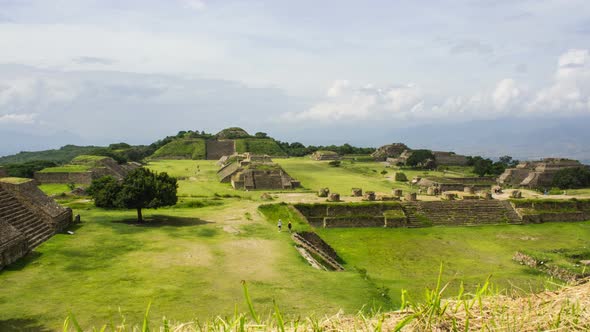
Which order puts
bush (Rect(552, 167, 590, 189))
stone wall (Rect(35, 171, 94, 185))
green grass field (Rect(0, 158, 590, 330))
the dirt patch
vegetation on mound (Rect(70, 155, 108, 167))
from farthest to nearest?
bush (Rect(552, 167, 590, 189)), vegetation on mound (Rect(70, 155, 108, 167)), stone wall (Rect(35, 171, 94, 185)), the dirt patch, green grass field (Rect(0, 158, 590, 330))

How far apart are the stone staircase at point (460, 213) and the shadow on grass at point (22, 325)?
2774 centimetres

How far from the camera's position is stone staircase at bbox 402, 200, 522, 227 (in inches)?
1380

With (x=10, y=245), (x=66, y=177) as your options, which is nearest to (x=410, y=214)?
(x=10, y=245)

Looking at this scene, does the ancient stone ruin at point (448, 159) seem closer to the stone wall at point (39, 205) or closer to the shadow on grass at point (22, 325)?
the stone wall at point (39, 205)

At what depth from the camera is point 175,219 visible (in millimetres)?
29328

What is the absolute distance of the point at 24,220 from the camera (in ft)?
68.4

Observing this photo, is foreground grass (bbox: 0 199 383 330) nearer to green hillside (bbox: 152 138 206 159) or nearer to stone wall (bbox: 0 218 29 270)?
stone wall (bbox: 0 218 29 270)

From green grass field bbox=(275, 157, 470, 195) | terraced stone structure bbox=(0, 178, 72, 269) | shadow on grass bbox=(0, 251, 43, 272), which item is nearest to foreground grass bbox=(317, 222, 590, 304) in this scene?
shadow on grass bbox=(0, 251, 43, 272)

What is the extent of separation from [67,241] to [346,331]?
2095 cm

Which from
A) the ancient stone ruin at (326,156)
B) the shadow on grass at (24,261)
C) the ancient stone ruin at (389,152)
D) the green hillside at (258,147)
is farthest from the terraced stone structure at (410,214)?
the green hillside at (258,147)

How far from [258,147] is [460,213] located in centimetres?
7454

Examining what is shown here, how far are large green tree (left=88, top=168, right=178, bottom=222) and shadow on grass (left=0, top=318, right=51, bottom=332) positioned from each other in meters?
15.3

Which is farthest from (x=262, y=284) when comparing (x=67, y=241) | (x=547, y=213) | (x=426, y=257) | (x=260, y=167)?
(x=260, y=167)

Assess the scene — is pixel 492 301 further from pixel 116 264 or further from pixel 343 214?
pixel 343 214
